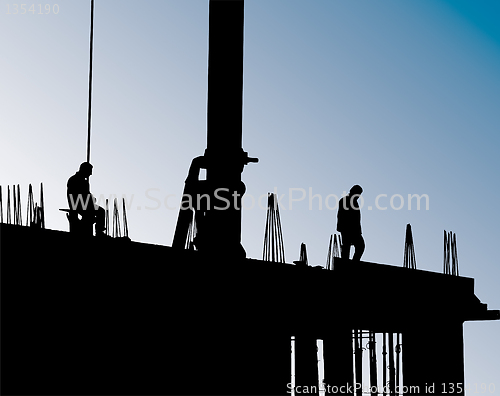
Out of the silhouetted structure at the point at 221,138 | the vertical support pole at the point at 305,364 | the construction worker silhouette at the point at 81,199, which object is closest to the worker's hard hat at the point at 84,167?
the construction worker silhouette at the point at 81,199

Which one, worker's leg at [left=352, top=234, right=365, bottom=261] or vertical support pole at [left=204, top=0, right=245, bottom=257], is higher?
vertical support pole at [left=204, top=0, right=245, bottom=257]

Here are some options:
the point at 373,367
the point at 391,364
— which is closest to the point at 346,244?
the point at 391,364

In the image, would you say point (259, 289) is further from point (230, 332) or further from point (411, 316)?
point (411, 316)

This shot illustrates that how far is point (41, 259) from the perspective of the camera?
11070 millimetres

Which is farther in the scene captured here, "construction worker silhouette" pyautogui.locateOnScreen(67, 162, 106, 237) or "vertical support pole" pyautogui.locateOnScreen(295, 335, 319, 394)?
"vertical support pole" pyautogui.locateOnScreen(295, 335, 319, 394)

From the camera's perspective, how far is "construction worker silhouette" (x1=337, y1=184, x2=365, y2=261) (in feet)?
50.9

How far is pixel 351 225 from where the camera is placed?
15.5m

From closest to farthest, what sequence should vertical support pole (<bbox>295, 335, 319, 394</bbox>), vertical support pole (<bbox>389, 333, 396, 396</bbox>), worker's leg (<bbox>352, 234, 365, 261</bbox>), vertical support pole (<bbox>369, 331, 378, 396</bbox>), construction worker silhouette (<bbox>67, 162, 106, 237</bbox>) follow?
construction worker silhouette (<bbox>67, 162, 106, 237</bbox>), worker's leg (<bbox>352, 234, 365, 261</bbox>), vertical support pole (<bbox>389, 333, 396, 396</bbox>), vertical support pole (<bbox>369, 331, 378, 396</bbox>), vertical support pole (<bbox>295, 335, 319, 394</bbox>)

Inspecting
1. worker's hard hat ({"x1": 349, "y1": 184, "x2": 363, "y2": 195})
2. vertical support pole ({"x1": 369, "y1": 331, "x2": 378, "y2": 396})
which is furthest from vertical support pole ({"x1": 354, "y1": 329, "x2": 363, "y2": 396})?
worker's hard hat ({"x1": 349, "y1": 184, "x2": 363, "y2": 195})

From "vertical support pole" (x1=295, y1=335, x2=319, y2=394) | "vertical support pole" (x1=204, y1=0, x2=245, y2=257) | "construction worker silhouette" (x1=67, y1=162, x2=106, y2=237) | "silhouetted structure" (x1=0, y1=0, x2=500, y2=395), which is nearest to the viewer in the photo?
"silhouetted structure" (x1=0, y1=0, x2=500, y2=395)

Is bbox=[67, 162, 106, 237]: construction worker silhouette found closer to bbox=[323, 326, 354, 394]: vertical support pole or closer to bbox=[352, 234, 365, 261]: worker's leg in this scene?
bbox=[352, 234, 365, 261]: worker's leg

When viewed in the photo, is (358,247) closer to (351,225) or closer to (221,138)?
(351,225)

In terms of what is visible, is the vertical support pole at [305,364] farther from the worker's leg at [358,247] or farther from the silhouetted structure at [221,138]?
the silhouetted structure at [221,138]

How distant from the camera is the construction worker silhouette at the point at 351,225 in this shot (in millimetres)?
15523
